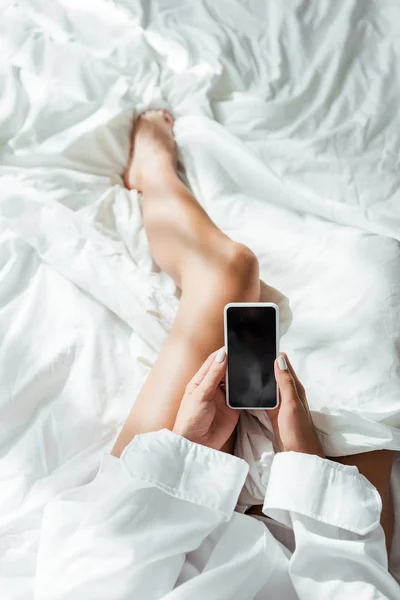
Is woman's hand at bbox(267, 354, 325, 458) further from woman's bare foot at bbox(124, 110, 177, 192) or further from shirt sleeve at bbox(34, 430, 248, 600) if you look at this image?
woman's bare foot at bbox(124, 110, 177, 192)

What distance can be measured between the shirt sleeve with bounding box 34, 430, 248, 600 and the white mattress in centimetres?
6

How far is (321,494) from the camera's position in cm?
83

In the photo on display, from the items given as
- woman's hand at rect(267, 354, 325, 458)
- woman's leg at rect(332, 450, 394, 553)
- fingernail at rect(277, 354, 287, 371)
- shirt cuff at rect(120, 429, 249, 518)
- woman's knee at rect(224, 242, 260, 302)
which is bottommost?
woman's leg at rect(332, 450, 394, 553)

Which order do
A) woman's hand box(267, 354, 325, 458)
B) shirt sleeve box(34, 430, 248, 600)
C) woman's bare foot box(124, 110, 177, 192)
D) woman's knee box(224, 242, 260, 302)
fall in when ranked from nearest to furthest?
shirt sleeve box(34, 430, 248, 600)
woman's hand box(267, 354, 325, 458)
woman's knee box(224, 242, 260, 302)
woman's bare foot box(124, 110, 177, 192)

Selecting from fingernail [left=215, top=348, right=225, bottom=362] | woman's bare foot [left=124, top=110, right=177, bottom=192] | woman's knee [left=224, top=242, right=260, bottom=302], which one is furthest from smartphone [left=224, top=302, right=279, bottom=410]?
woman's bare foot [left=124, top=110, right=177, bottom=192]

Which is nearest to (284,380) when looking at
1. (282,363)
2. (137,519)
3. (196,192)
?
(282,363)

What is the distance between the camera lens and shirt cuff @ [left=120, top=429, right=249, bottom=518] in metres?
0.81

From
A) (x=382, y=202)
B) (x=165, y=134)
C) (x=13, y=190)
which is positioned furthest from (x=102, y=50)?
(x=382, y=202)

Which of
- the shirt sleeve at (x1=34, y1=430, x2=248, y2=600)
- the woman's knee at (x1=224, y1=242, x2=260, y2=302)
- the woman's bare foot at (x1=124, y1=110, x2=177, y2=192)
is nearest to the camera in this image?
the shirt sleeve at (x1=34, y1=430, x2=248, y2=600)

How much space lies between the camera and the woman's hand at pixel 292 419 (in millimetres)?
873

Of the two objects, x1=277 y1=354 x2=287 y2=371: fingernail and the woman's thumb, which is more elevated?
x1=277 y1=354 x2=287 y2=371: fingernail

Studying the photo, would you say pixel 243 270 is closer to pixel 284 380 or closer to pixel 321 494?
pixel 284 380

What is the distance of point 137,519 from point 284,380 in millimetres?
241

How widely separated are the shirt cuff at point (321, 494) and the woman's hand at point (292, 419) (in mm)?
25
